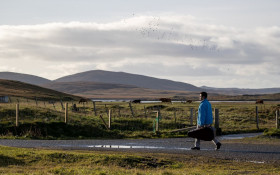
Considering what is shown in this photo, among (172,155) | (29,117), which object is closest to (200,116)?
(172,155)

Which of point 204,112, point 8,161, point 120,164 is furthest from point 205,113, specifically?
point 8,161

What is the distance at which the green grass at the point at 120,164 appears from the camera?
553 inches

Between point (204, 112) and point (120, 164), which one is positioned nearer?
point (120, 164)

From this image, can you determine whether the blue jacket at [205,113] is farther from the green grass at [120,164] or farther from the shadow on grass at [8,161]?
the shadow on grass at [8,161]

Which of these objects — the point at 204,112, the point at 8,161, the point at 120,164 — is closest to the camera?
the point at 120,164

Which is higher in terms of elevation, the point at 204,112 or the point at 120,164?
the point at 204,112

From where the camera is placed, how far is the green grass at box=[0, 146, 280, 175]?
14.0 meters

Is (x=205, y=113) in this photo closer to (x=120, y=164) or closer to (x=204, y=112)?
(x=204, y=112)

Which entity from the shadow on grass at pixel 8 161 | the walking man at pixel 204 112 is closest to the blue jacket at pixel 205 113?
the walking man at pixel 204 112

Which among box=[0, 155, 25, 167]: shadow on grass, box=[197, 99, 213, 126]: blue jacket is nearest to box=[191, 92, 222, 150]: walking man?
box=[197, 99, 213, 126]: blue jacket

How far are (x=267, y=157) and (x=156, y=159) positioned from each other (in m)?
4.58

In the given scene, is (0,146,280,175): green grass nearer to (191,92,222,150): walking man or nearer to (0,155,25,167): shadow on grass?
(0,155,25,167): shadow on grass

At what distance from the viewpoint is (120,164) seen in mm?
15758

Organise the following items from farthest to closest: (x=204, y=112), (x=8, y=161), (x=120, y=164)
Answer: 1. (x=204, y=112)
2. (x=8, y=161)
3. (x=120, y=164)
